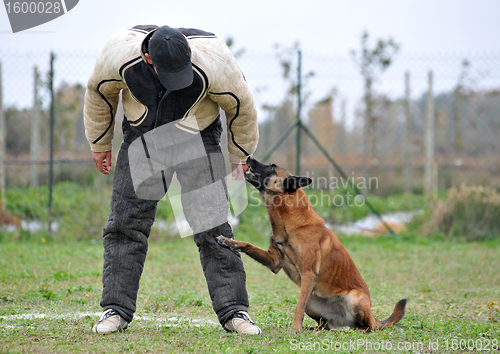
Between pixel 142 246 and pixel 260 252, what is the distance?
811mm

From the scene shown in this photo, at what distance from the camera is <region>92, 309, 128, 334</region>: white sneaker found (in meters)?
2.77

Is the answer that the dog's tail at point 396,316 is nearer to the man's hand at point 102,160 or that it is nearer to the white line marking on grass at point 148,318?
the white line marking on grass at point 148,318

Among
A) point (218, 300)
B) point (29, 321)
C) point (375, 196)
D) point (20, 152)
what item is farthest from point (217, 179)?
point (375, 196)

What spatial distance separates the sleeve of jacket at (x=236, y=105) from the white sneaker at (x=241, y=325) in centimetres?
107

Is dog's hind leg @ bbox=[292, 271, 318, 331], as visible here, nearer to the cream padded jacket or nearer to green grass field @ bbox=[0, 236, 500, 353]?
green grass field @ bbox=[0, 236, 500, 353]

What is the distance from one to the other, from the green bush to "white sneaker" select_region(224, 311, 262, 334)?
597cm

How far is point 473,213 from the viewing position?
7840 mm

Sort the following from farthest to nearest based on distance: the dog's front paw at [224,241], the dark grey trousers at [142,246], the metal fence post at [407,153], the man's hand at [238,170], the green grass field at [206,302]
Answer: the metal fence post at [407,153] → the man's hand at [238,170] → the dog's front paw at [224,241] → the dark grey trousers at [142,246] → the green grass field at [206,302]

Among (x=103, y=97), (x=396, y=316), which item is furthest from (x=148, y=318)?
(x=396, y=316)

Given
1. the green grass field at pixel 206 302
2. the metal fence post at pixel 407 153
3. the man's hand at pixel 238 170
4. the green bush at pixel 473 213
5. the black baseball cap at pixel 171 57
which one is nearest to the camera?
the black baseball cap at pixel 171 57

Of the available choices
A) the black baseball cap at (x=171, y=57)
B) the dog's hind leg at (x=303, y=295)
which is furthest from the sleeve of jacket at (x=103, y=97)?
the dog's hind leg at (x=303, y=295)

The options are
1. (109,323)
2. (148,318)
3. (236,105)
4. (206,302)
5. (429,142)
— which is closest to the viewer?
(109,323)

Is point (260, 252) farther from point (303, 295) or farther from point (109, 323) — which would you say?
point (109, 323)

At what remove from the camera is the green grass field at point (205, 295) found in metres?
2.64
